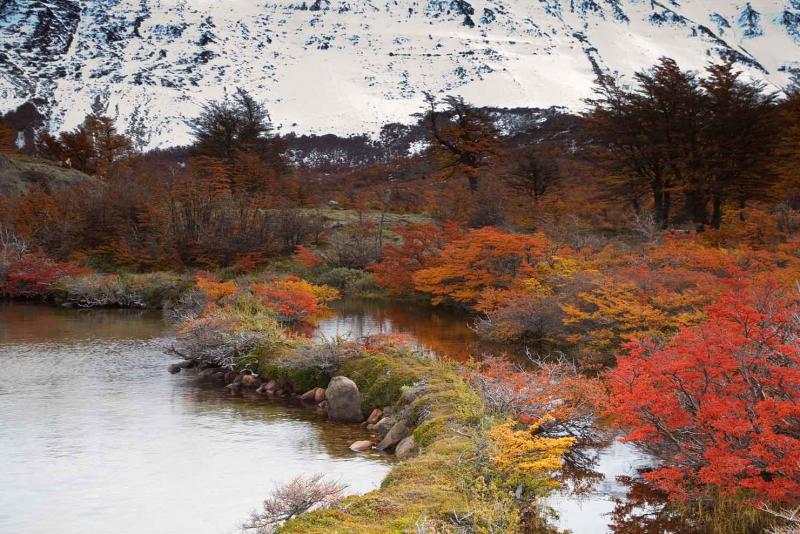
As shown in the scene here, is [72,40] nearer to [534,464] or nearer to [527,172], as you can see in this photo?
[527,172]

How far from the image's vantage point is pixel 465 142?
42.4m

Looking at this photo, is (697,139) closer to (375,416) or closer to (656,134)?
(656,134)

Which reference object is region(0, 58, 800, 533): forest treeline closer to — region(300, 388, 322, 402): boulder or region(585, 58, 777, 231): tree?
region(585, 58, 777, 231): tree

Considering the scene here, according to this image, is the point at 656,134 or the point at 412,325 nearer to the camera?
the point at 412,325

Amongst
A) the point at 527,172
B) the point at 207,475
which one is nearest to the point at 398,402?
the point at 207,475

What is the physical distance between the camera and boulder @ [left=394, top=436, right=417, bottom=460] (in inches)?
382

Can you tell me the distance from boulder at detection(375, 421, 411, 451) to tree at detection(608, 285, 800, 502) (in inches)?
141

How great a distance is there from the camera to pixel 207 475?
30.5 feet

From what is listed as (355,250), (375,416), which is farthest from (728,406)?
(355,250)

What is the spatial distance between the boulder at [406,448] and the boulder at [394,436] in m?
0.40

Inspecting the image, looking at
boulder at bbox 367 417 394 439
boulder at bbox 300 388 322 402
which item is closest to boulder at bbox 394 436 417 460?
boulder at bbox 367 417 394 439

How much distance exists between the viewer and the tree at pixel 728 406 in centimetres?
673

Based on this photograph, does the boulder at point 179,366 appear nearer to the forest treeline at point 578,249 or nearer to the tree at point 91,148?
the forest treeline at point 578,249

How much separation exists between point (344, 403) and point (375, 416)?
0.63m
